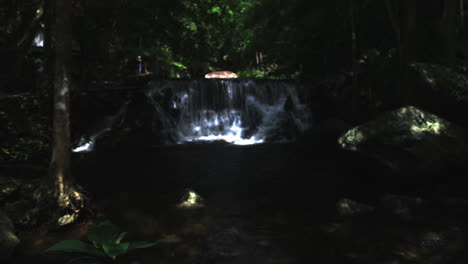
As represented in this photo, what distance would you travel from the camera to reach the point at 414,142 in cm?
739

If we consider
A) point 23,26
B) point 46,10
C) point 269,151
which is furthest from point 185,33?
point 23,26

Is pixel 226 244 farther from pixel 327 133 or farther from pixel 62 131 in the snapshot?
pixel 327 133

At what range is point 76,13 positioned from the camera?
30.3ft

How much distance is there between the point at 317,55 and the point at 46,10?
14311 millimetres

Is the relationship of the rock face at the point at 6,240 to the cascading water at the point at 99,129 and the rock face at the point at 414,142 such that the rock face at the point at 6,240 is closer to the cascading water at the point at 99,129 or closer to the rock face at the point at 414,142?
the rock face at the point at 414,142

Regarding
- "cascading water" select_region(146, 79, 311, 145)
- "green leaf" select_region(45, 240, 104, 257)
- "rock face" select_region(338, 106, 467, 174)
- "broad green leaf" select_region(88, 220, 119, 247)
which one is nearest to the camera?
"green leaf" select_region(45, 240, 104, 257)

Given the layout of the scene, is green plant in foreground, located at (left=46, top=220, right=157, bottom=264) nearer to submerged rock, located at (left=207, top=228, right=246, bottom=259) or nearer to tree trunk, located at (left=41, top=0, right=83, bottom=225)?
submerged rock, located at (left=207, top=228, right=246, bottom=259)

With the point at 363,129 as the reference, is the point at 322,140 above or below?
below

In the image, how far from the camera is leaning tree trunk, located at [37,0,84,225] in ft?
15.6

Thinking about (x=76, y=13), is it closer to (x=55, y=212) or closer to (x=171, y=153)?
(x=171, y=153)

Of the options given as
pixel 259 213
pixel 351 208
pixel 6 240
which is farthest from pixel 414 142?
pixel 6 240

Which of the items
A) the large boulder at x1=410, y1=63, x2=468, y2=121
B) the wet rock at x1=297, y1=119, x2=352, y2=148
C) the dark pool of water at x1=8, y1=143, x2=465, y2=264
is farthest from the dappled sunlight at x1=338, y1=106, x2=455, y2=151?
the wet rock at x1=297, y1=119, x2=352, y2=148

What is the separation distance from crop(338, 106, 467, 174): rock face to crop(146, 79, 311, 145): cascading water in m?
7.05

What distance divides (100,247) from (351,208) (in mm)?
4429
